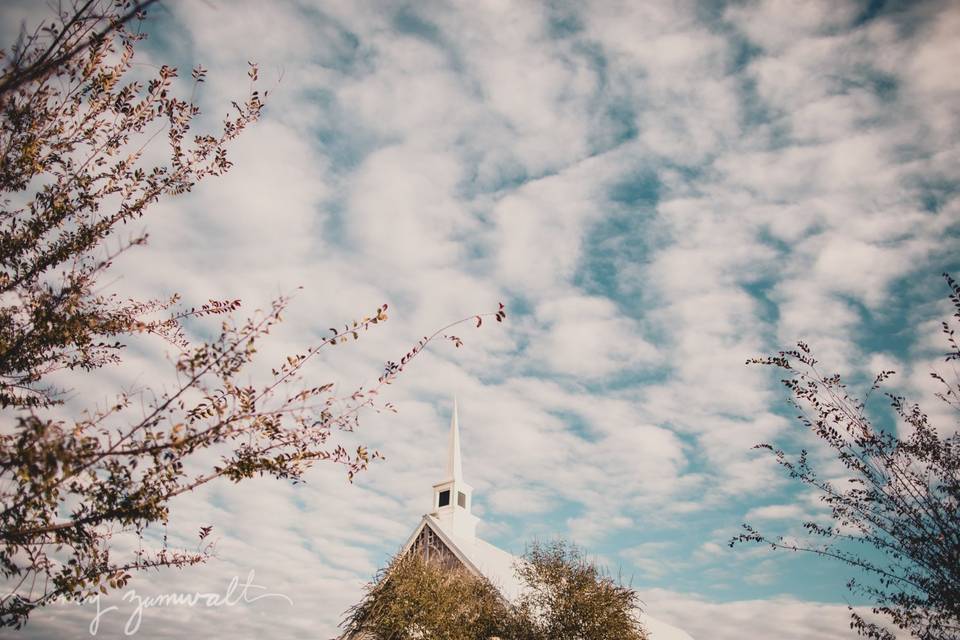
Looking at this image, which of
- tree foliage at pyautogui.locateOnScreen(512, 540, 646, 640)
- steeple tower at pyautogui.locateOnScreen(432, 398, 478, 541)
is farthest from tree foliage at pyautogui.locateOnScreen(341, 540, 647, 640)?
steeple tower at pyautogui.locateOnScreen(432, 398, 478, 541)

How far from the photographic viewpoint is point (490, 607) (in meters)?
25.0

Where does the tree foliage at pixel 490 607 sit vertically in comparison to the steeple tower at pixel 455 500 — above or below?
below

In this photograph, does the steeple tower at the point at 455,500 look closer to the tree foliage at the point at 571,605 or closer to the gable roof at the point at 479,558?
the gable roof at the point at 479,558

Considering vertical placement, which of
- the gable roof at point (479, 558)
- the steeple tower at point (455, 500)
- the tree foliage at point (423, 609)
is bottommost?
the tree foliage at point (423, 609)

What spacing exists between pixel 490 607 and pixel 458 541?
389 inches

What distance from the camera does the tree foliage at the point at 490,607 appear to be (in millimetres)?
22828

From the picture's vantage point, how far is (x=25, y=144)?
231 inches

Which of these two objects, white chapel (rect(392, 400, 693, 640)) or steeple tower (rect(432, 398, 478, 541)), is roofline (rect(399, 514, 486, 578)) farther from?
steeple tower (rect(432, 398, 478, 541))

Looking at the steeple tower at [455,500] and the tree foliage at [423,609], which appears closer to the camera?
the tree foliage at [423,609]

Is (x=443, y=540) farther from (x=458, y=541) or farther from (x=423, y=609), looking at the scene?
(x=423, y=609)

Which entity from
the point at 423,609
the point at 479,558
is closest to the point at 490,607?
the point at 423,609

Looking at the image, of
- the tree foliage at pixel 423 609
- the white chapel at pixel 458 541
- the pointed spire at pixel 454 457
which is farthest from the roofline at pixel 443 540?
the pointed spire at pixel 454 457

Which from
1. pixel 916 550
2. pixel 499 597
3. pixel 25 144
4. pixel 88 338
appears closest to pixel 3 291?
pixel 88 338

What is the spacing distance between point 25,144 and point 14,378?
2746 mm
